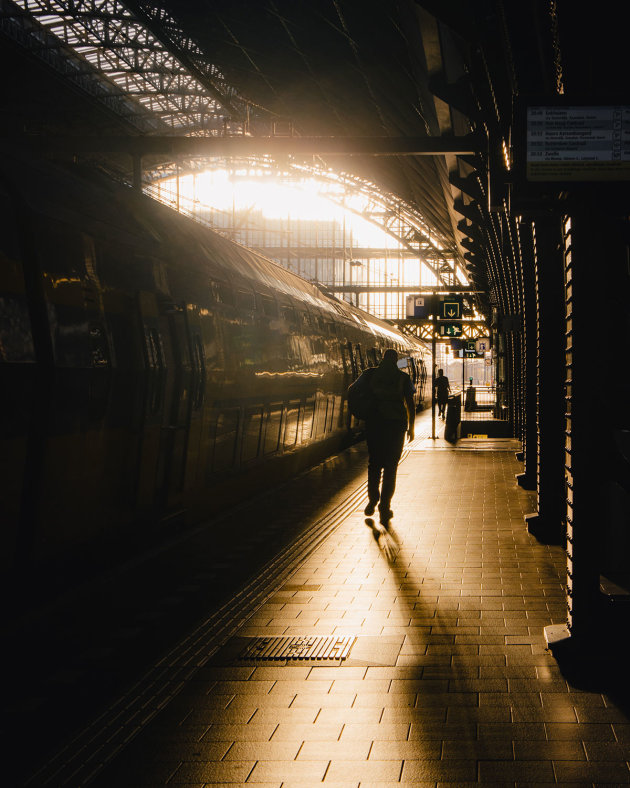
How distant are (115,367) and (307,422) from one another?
826 centimetres

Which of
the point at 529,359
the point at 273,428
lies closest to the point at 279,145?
the point at 273,428

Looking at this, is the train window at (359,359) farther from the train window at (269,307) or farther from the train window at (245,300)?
the train window at (245,300)

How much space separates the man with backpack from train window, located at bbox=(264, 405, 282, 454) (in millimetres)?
1844

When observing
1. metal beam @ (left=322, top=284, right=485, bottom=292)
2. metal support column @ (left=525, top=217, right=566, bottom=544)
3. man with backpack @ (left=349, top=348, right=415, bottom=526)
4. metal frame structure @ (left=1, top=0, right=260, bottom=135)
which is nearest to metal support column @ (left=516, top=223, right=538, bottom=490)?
metal support column @ (left=525, top=217, right=566, bottom=544)

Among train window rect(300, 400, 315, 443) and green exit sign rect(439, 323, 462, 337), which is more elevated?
green exit sign rect(439, 323, 462, 337)

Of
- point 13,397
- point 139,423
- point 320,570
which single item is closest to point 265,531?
point 320,570

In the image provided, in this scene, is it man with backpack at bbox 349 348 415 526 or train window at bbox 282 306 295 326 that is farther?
train window at bbox 282 306 295 326

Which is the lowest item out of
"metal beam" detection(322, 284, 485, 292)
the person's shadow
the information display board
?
the person's shadow

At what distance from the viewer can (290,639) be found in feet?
17.1

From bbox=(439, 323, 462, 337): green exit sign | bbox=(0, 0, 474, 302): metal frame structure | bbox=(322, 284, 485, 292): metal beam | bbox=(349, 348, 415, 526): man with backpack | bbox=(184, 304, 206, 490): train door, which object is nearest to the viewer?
bbox=(184, 304, 206, 490): train door

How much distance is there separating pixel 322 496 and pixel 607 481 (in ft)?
23.6

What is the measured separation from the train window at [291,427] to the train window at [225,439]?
305 centimetres

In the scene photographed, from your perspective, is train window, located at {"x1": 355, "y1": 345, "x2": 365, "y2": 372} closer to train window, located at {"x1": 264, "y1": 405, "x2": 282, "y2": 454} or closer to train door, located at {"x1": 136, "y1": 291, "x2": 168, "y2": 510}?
train window, located at {"x1": 264, "y1": 405, "x2": 282, "y2": 454}

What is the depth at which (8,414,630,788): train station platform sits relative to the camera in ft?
11.3
